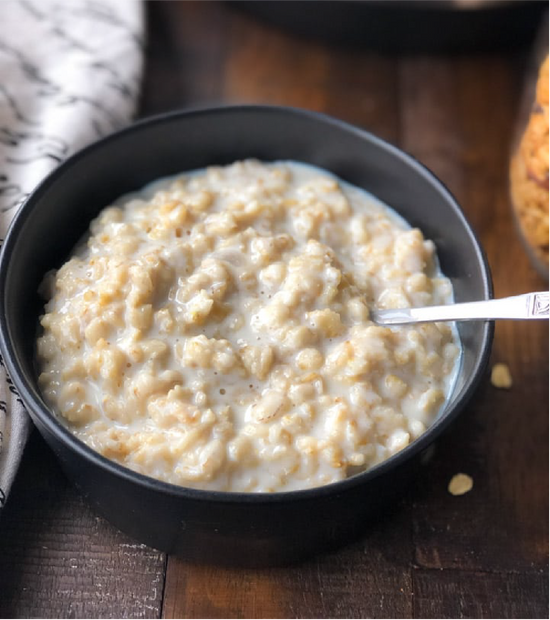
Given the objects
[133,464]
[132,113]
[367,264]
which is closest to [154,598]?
[133,464]

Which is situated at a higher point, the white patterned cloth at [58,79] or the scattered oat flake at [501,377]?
the white patterned cloth at [58,79]

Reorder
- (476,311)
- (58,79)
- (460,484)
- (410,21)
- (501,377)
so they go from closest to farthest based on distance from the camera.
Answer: (476,311) → (460,484) → (501,377) → (58,79) → (410,21)

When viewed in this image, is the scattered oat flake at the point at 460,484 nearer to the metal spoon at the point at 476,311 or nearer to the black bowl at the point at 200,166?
the black bowl at the point at 200,166

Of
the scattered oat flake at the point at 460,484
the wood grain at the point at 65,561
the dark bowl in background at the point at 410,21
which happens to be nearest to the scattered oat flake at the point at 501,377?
the scattered oat flake at the point at 460,484

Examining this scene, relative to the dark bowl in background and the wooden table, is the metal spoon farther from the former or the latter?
the dark bowl in background

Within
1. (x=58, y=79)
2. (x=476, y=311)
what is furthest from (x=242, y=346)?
(x=58, y=79)

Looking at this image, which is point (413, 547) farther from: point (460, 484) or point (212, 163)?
point (212, 163)
